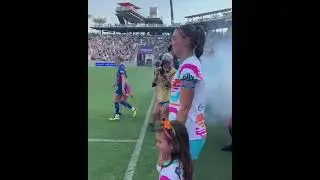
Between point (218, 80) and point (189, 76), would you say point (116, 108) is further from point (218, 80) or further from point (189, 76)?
point (218, 80)

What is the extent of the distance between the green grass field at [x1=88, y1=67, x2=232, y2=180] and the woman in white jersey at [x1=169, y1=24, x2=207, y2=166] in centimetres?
8

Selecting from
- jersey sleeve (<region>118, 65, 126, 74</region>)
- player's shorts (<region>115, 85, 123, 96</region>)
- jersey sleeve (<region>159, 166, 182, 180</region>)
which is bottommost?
jersey sleeve (<region>159, 166, 182, 180</region>)

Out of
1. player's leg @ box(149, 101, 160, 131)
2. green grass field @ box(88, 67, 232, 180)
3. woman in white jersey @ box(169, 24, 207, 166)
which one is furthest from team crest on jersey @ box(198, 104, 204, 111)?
player's leg @ box(149, 101, 160, 131)

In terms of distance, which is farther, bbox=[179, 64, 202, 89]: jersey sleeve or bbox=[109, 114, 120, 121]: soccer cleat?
bbox=[109, 114, 120, 121]: soccer cleat

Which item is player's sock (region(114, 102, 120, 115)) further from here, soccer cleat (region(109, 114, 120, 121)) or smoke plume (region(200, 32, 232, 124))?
smoke plume (region(200, 32, 232, 124))

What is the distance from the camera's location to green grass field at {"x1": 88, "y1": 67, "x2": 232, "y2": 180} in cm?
261

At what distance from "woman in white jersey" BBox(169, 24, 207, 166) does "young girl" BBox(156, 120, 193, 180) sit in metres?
0.04

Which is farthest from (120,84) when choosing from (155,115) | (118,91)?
(155,115)

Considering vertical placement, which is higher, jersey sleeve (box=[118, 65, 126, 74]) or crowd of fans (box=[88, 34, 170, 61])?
crowd of fans (box=[88, 34, 170, 61])

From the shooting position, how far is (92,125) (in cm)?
265
